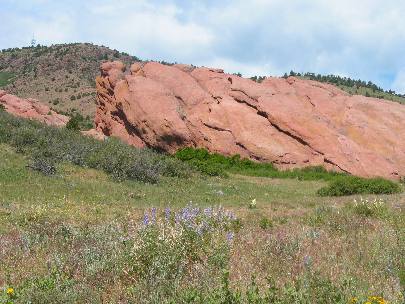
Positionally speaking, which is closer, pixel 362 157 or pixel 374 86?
pixel 362 157

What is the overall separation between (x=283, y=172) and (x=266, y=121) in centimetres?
471

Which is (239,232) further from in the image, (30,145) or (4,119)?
(4,119)

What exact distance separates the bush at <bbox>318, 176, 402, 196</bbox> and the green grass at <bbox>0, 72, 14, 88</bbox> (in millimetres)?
81413

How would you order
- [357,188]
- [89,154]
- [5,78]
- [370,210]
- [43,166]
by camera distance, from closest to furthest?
[370,210] < [43,166] < [357,188] < [89,154] < [5,78]

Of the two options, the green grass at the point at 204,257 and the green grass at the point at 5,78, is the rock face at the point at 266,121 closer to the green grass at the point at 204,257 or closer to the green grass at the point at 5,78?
the green grass at the point at 204,257

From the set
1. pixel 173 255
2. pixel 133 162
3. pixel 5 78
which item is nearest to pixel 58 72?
pixel 5 78

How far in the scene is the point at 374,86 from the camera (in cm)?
10300

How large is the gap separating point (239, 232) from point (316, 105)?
23.5 metres

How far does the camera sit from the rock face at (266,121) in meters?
29.0

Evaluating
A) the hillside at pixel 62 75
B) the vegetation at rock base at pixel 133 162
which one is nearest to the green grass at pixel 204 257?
the vegetation at rock base at pixel 133 162

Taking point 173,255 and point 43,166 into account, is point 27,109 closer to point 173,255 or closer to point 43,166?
point 43,166

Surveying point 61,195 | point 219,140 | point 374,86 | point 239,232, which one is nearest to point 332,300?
point 239,232

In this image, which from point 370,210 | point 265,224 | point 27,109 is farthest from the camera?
point 27,109

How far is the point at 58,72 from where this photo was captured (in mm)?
94875
